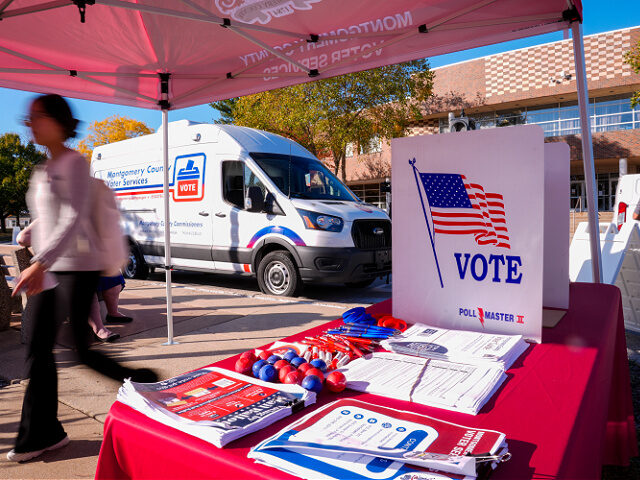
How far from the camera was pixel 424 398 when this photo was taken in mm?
1183

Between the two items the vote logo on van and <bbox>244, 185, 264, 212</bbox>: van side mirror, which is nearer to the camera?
<bbox>244, 185, 264, 212</bbox>: van side mirror

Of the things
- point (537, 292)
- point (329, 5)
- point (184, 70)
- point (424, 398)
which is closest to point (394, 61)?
point (329, 5)

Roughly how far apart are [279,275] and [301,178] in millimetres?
1772

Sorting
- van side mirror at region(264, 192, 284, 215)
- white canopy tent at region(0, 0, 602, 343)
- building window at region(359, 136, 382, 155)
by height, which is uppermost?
building window at region(359, 136, 382, 155)

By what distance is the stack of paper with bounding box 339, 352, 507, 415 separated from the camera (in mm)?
1170

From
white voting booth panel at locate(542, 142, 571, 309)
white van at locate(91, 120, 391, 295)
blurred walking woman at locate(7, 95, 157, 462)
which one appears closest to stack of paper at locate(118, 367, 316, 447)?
blurred walking woman at locate(7, 95, 157, 462)

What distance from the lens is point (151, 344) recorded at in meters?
4.98

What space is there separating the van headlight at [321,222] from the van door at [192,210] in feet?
6.85

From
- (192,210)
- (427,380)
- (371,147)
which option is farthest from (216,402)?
(371,147)

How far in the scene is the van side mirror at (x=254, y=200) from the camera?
25.1 feet

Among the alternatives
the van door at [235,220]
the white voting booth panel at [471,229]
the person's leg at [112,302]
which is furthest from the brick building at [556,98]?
the white voting booth panel at [471,229]

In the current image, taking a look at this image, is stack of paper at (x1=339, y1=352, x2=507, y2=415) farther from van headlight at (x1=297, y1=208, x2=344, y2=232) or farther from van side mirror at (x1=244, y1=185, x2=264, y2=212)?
van side mirror at (x1=244, y1=185, x2=264, y2=212)

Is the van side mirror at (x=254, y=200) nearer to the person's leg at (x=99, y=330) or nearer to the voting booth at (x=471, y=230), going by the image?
the person's leg at (x=99, y=330)

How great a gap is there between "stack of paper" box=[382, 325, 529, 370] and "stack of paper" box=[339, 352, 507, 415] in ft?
0.19
